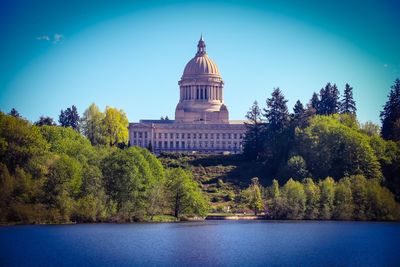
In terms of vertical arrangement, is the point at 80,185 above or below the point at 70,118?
below

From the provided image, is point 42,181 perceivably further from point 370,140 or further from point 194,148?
point 194,148

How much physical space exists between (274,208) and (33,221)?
89.8 ft

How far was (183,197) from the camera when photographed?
77875 mm

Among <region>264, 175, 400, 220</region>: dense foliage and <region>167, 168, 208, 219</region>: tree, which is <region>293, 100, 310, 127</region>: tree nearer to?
<region>264, 175, 400, 220</region>: dense foliage

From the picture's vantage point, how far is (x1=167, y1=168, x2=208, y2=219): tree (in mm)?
77562

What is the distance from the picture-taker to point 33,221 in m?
66.6

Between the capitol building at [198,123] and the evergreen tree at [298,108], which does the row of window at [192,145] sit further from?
the evergreen tree at [298,108]

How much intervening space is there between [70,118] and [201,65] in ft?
139

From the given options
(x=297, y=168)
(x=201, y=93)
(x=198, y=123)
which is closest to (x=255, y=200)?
(x=297, y=168)

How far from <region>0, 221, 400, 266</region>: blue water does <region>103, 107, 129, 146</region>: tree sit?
191ft

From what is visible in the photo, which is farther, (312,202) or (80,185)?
(312,202)

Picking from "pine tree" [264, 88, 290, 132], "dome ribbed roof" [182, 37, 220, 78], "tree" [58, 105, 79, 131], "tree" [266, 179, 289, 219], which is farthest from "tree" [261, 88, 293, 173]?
"dome ribbed roof" [182, 37, 220, 78]

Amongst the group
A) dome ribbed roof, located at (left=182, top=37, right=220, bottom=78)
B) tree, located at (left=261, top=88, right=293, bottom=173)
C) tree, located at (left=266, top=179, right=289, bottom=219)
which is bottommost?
tree, located at (left=266, top=179, right=289, bottom=219)

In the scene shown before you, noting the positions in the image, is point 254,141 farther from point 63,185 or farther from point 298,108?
point 63,185
